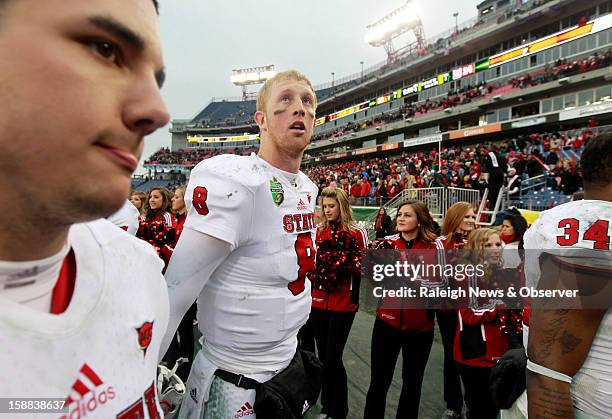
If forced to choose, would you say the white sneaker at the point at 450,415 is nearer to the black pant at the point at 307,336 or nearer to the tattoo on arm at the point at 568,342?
the black pant at the point at 307,336

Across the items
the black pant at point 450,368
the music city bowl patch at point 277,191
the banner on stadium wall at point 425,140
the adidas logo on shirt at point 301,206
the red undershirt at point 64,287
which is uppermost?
the banner on stadium wall at point 425,140

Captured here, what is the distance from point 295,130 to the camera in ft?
5.78

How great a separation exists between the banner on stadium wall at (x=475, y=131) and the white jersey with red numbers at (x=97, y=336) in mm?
29475

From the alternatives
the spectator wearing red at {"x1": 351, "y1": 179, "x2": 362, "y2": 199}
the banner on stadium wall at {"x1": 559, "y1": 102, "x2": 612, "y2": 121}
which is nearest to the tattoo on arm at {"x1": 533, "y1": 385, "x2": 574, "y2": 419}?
the spectator wearing red at {"x1": 351, "y1": 179, "x2": 362, "y2": 199}

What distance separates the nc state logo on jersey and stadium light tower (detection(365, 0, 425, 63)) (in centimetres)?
→ 4659

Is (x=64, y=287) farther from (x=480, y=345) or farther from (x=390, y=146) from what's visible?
(x=390, y=146)

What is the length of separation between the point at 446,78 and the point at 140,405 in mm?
37495

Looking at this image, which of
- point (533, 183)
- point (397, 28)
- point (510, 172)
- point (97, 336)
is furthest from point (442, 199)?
point (397, 28)

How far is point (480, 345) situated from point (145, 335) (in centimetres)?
294

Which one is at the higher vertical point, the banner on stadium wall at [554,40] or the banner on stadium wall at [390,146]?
the banner on stadium wall at [554,40]

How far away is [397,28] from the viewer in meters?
44.3

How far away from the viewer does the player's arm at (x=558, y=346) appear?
1439 millimetres

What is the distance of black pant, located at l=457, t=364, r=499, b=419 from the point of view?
2.85 meters

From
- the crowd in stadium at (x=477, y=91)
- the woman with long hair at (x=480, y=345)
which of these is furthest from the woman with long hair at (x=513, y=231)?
the crowd in stadium at (x=477, y=91)
